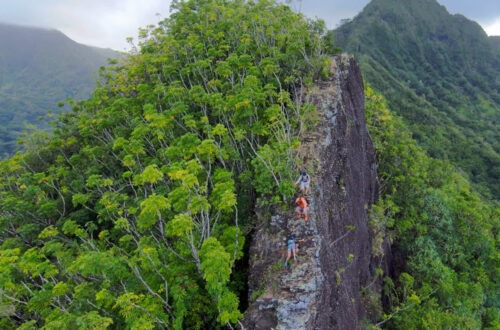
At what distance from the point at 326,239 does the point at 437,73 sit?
157005mm

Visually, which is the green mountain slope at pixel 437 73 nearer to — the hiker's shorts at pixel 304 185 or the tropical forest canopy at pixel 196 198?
the tropical forest canopy at pixel 196 198

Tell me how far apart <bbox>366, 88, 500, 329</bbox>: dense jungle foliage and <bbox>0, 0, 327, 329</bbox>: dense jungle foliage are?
1211cm

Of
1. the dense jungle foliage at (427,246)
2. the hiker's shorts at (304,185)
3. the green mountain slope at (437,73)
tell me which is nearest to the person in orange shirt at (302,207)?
the hiker's shorts at (304,185)

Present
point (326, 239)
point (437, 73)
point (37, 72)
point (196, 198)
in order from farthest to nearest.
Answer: point (37, 72)
point (437, 73)
point (326, 239)
point (196, 198)

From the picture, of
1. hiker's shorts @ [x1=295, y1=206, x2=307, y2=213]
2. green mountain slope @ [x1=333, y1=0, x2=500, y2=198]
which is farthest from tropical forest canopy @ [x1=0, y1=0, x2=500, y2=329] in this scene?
green mountain slope @ [x1=333, y1=0, x2=500, y2=198]

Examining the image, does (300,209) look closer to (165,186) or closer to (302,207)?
(302,207)

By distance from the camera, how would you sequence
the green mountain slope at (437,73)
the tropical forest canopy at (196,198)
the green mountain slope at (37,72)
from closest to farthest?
the tropical forest canopy at (196,198), the green mountain slope at (437,73), the green mountain slope at (37,72)

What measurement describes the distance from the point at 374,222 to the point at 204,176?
1337cm

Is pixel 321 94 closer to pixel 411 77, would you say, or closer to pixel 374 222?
pixel 374 222

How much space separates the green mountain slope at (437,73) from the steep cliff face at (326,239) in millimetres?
48491

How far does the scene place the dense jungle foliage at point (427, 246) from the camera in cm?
2075

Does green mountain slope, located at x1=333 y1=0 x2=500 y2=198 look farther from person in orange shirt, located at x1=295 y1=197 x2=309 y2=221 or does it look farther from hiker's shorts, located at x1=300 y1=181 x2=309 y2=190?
person in orange shirt, located at x1=295 y1=197 x2=309 y2=221

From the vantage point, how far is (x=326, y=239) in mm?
12008

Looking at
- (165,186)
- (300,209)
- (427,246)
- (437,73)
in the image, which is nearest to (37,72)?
(165,186)
